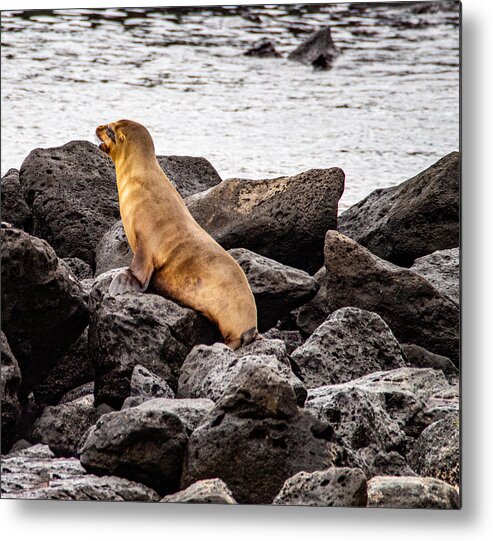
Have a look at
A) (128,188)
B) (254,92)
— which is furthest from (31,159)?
(254,92)

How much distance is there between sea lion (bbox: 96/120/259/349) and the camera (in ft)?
21.5

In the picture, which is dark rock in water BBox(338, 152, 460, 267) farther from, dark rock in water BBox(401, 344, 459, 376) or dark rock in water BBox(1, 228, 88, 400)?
dark rock in water BBox(1, 228, 88, 400)

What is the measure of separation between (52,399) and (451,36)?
94.4 inches

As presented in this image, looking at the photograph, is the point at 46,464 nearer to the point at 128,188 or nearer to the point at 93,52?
the point at 128,188

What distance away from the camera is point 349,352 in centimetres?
653

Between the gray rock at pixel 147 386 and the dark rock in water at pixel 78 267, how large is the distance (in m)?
0.81

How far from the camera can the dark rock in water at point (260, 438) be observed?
19.4 feet

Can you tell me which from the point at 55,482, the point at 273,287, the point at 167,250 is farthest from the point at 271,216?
the point at 55,482

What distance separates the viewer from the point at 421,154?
20.9 ft

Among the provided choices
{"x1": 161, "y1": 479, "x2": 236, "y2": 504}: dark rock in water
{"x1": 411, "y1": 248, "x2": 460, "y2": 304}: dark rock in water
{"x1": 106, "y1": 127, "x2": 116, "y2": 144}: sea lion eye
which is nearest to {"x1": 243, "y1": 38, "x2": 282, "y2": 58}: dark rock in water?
{"x1": 106, "y1": 127, "x2": 116, "y2": 144}: sea lion eye

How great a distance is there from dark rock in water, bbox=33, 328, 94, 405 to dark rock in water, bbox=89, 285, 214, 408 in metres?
0.17

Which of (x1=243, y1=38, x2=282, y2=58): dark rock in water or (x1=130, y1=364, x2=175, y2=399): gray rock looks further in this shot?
(x1=243, y1=38, x2=282, y2=58): dark rock in water

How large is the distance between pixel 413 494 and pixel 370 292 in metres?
1.10

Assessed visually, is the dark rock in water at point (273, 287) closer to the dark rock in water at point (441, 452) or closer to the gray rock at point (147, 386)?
the gray rock at point (147, 386)
